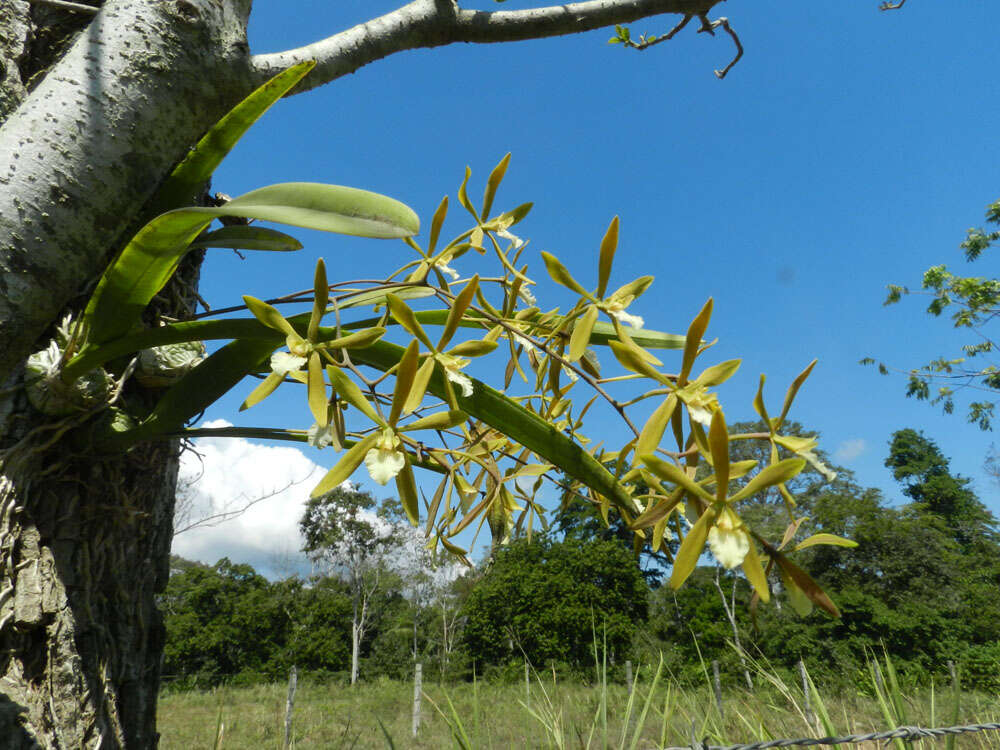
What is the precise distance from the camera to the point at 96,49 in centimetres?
34

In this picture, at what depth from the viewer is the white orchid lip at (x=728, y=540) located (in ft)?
0.86

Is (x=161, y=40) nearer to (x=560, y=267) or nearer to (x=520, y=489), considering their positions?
(x=560, y=267)

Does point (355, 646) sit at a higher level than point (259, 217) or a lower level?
lower

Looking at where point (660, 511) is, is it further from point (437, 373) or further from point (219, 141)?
point (219, 141)

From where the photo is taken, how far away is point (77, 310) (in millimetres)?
529

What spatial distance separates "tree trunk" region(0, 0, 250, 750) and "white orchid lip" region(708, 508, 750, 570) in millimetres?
400

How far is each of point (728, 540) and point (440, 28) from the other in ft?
2.12

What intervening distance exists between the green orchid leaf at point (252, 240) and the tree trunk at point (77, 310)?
2.6 inches

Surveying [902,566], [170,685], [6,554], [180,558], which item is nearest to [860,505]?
[902,566]

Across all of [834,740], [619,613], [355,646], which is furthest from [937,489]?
[834,740]

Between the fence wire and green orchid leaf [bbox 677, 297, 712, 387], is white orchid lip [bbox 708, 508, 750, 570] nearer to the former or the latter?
green orchid leaf [bbox 677, 297, 712, 387]

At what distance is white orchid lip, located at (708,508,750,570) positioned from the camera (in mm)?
262

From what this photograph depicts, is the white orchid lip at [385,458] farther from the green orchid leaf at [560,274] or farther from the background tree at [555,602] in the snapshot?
the background tree at [555,602]

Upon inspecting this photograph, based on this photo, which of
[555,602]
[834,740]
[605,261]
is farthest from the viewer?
[555,602]
